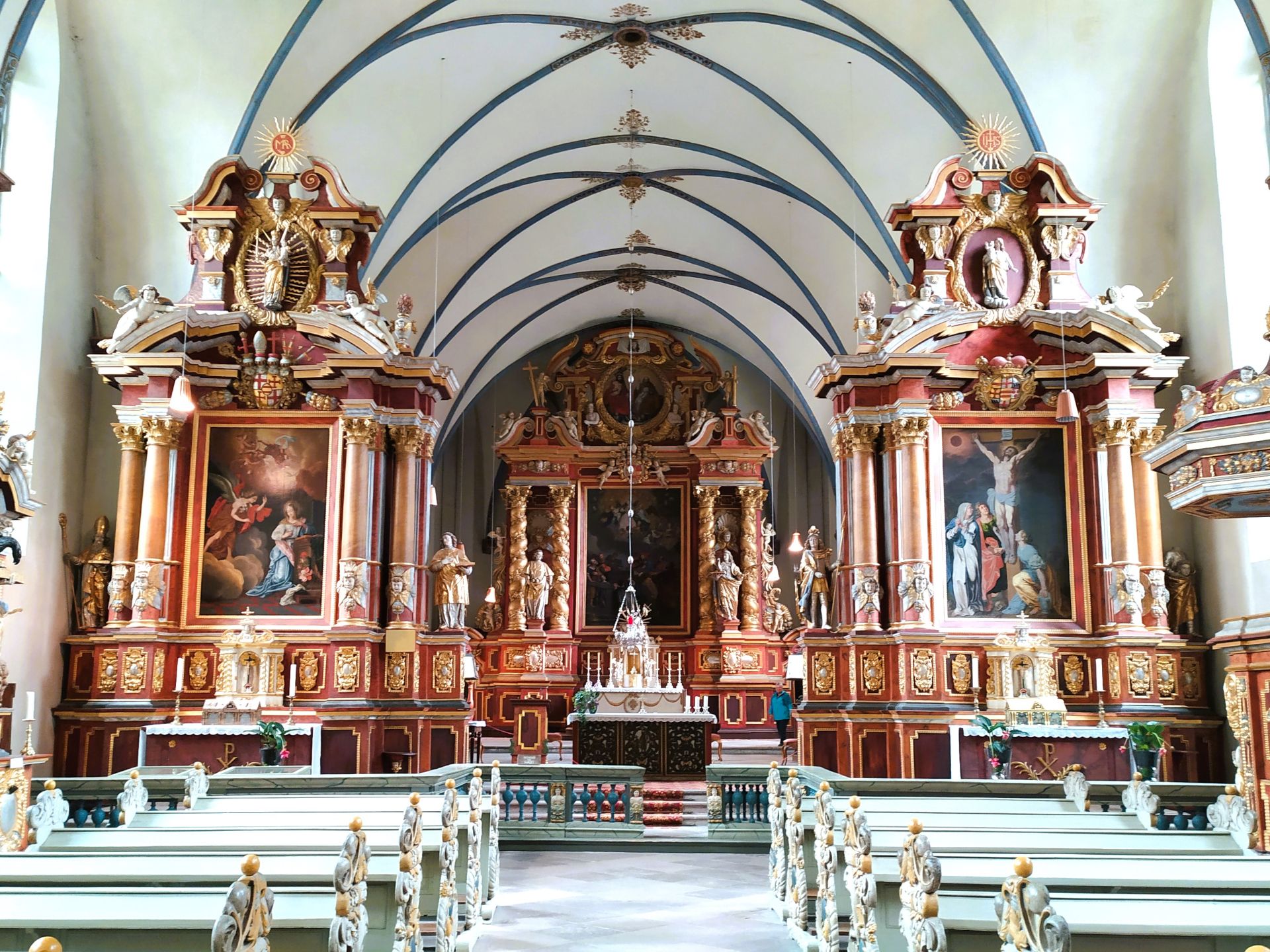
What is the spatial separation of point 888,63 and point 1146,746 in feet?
29.8

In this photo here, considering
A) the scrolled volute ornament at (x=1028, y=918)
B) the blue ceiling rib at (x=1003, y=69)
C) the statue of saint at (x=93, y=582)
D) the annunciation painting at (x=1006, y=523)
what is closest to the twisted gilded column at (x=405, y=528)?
the statue of saint at (x=93, y=582)

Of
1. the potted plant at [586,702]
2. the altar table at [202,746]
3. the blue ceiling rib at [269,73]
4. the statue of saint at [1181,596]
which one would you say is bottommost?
the altar table at [202,746]

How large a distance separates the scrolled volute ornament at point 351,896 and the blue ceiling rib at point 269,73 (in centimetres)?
1272

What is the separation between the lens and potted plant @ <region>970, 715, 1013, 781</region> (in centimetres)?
1369

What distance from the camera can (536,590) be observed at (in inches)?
1009

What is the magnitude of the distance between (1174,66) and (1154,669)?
7369mm

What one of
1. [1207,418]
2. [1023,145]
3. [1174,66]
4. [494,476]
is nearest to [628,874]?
[1207,418]

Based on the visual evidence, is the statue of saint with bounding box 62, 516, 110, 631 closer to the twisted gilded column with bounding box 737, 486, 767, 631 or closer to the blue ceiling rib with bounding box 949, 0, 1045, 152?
the blue ceiling rib with bounding box 949, 0, 1045, 152

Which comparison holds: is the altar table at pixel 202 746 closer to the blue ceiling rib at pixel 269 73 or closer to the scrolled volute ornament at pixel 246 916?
the blue ceiling rib at pixel 269 73

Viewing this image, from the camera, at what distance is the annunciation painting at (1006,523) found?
52.1ft

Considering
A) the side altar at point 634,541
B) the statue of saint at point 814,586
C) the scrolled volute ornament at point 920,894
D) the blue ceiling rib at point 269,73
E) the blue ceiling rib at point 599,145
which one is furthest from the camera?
the side altar at point 634,541

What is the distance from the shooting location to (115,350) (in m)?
16.0

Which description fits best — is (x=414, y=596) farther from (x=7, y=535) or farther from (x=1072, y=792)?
(x=1072, y=792)

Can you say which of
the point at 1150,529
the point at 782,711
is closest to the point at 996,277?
the point at 1150,529
